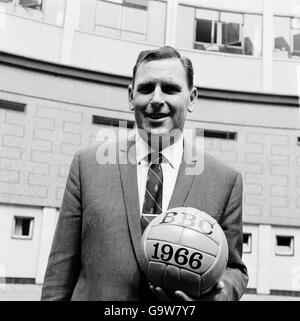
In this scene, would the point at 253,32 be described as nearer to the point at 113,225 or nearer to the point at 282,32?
the point at 282,32

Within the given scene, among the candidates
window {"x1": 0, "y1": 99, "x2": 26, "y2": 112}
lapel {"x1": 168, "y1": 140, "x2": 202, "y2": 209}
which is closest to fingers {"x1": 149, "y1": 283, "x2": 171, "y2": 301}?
lapel {"x1": 168, "y1": 140, "x2": 202, "y2": 209}

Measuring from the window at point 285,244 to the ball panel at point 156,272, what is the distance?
5877 mm

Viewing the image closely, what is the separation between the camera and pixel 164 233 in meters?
1.14

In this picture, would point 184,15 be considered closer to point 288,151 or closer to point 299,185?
point 288,151

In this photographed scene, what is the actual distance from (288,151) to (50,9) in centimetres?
449

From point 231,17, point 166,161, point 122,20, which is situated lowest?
point 166,161

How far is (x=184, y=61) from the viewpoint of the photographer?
4.25 ft

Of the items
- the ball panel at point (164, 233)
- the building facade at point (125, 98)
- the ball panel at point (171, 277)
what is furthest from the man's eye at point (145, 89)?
the building facade at point (125, 98)

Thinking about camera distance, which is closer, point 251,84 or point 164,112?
point 164,112

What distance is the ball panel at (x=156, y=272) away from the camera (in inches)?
43.9

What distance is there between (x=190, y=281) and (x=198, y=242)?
0.11 m

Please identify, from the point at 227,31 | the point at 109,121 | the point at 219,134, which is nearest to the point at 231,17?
the point at 227,31

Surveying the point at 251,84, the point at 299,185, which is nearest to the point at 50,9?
the point at 251,84

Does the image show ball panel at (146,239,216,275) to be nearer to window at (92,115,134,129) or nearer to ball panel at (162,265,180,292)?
ball panel at (162,265,180,292)
